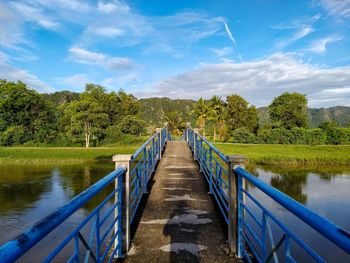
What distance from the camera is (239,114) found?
4822cm

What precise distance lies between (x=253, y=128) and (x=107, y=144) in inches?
990

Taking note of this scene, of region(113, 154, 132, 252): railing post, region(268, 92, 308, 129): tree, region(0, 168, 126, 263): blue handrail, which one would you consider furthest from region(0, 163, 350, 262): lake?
region(268, 92, 308, 129): tree

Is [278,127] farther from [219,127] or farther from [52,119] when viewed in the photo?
[52,119]

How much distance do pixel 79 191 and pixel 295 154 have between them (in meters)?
21.9

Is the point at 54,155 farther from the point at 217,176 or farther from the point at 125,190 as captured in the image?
the point at 125,190

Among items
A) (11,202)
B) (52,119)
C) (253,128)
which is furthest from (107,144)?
(11,202)

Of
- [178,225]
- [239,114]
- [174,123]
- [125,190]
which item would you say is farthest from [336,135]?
[125,190]

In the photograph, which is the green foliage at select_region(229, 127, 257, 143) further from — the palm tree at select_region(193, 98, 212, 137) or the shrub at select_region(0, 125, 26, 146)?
the shrub at select_region(0, 125, 26, 146)

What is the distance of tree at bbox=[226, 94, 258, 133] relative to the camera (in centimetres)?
4789

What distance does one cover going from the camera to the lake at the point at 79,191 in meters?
10.7

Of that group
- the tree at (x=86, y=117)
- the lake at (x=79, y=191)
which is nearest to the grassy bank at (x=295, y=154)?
the lake at (x=79, y=191)

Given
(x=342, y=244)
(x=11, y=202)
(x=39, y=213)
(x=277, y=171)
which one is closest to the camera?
(x=342, y=244)

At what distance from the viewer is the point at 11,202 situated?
48.9 ft

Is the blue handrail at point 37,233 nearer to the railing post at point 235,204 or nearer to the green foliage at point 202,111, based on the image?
the railing post at point 235,204
